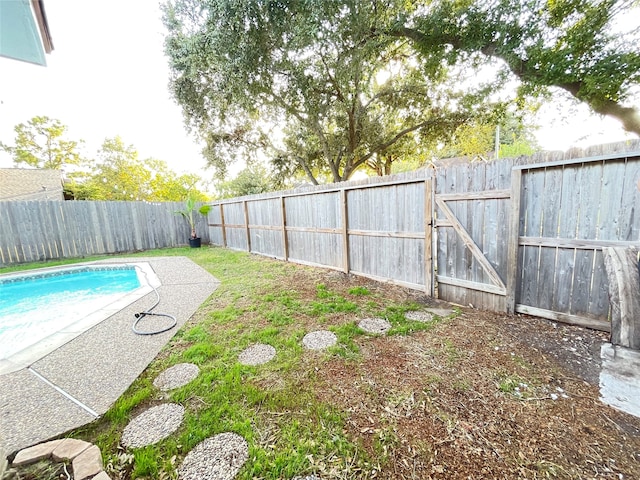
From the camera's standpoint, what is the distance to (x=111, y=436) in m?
1.57

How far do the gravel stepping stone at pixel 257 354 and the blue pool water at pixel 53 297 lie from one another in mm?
2875

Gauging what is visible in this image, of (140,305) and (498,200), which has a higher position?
(498,200)

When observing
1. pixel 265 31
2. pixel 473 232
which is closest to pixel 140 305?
pixel 473 232

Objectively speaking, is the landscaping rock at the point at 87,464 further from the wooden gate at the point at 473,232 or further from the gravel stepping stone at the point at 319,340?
the wooden gate at the point at 473,232

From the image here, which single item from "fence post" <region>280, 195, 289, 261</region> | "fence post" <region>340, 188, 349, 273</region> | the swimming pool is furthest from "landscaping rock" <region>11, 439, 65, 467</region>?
"fence post" <region>280, 195, 289, 261</region>

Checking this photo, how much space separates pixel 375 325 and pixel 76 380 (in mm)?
2903

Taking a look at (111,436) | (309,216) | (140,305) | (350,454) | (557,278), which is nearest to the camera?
(350,454)

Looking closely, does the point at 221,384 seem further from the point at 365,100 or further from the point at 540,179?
the point at 365,100

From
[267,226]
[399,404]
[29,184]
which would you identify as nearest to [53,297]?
[267,226]

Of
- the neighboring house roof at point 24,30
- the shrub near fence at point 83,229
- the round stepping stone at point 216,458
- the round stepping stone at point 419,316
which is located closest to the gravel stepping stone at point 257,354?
the round stepping stone at point 216,458

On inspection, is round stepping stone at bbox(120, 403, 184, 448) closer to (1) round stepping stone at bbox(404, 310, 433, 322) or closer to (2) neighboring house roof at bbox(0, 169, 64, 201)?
(1) round stepping stone at bbox(404, 310, 433, 322)

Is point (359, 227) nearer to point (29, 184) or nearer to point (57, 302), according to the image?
point (57, 302)

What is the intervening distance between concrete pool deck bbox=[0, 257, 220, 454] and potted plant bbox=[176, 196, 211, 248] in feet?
24.2

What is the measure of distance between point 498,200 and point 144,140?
2557 centimetres
